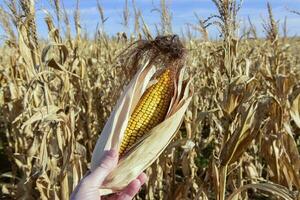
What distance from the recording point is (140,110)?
1809 millimetres

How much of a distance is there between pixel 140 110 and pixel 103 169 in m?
0.32

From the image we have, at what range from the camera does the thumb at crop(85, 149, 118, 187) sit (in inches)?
60.7

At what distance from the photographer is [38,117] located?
293cm

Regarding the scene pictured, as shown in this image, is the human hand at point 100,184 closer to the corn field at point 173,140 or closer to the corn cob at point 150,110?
the corn cob at point 150,110

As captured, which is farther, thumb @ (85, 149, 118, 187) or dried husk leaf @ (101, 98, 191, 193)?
dried husk leaf @ (101, 98, 191, 193)

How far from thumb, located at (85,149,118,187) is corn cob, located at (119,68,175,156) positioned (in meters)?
0.17

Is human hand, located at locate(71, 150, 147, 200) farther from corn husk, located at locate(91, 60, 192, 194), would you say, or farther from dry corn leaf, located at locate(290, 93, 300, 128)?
dry corn leaf, located at locate(290, 93, 300, 128)

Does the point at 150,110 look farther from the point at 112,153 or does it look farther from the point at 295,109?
the point at 295,109

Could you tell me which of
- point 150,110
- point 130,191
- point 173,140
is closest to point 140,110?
point 150,110

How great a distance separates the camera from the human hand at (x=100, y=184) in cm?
151

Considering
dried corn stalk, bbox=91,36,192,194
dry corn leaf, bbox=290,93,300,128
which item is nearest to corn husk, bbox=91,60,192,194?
dried corn stalk, bbox=91,36,192,194

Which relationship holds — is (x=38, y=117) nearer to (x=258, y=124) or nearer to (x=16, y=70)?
(x=258, y=124)

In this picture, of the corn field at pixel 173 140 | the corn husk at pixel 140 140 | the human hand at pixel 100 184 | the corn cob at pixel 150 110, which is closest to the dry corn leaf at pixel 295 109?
the corn field at pixel 173 140

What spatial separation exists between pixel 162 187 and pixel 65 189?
1976 mm
